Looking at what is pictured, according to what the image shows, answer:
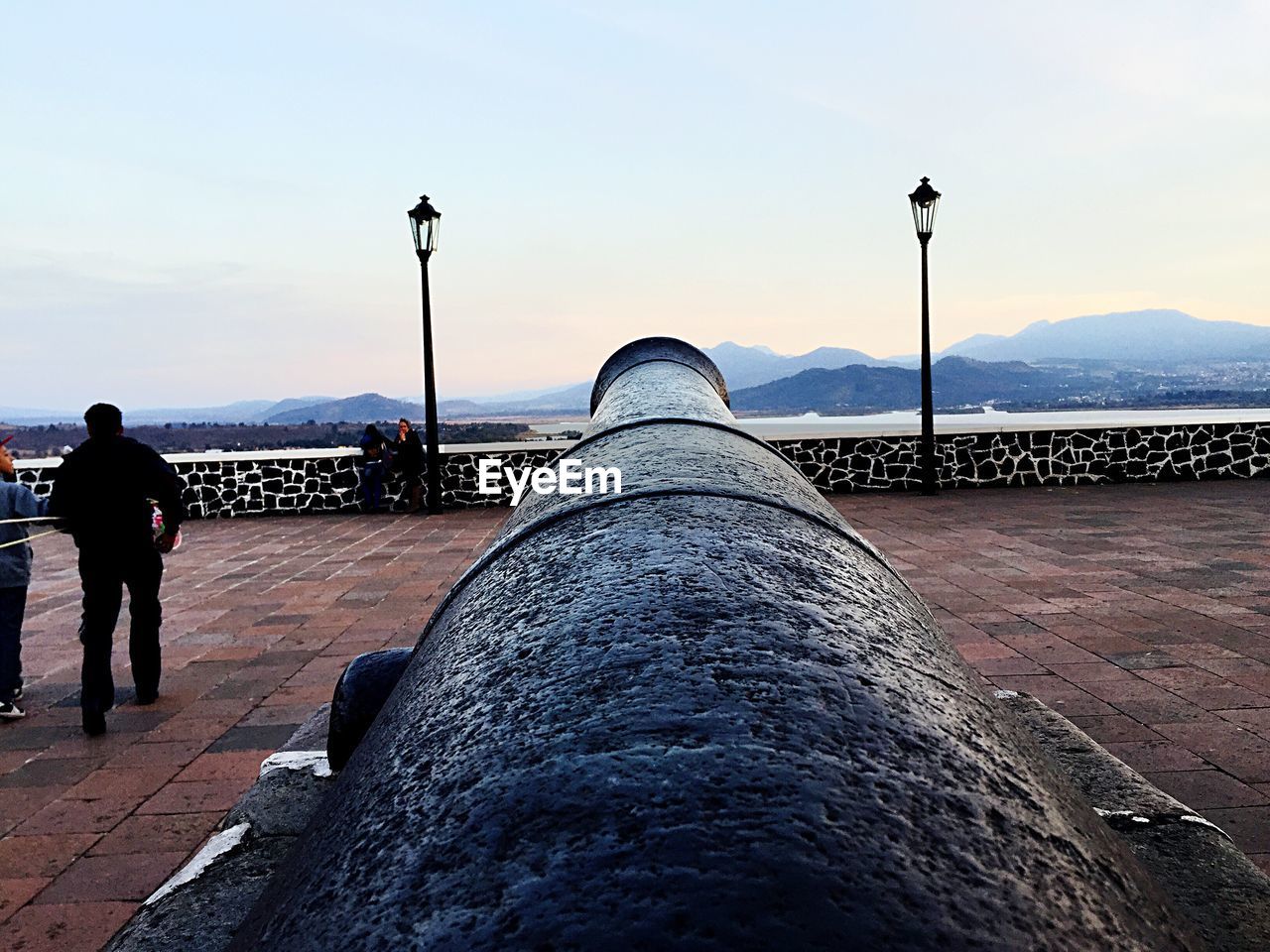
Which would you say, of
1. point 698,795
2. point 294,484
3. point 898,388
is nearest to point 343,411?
point 898,388

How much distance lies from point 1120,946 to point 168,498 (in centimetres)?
499

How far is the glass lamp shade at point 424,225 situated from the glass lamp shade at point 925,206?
20.9 ft

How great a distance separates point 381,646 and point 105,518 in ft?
6.15

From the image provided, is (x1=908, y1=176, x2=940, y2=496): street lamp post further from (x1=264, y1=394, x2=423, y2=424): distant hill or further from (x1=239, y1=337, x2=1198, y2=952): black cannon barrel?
(x1=264, y1=394, x2=423, y2=424): distant hill

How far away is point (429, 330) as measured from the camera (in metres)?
13.4

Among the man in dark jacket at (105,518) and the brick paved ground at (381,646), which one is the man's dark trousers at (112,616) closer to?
the man in dark jacket at (105,518)

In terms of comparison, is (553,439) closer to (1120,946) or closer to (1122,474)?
(1122,474)

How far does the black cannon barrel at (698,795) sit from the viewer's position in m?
0.74

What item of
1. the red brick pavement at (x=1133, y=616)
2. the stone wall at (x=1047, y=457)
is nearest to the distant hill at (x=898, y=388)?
the stone wall at (x=1047, y=457)

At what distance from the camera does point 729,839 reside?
78 centimetres

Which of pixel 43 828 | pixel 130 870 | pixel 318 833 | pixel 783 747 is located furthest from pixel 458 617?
pixel 43 828

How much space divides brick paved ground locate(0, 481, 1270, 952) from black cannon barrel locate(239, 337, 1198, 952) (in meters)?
2.42

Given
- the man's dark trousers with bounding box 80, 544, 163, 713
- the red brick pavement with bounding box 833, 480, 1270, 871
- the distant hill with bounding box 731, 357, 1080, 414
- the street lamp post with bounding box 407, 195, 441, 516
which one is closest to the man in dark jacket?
the man's dark trousers with bounding box 80, 544, 163, 713

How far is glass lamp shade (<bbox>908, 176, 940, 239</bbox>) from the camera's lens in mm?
13297
